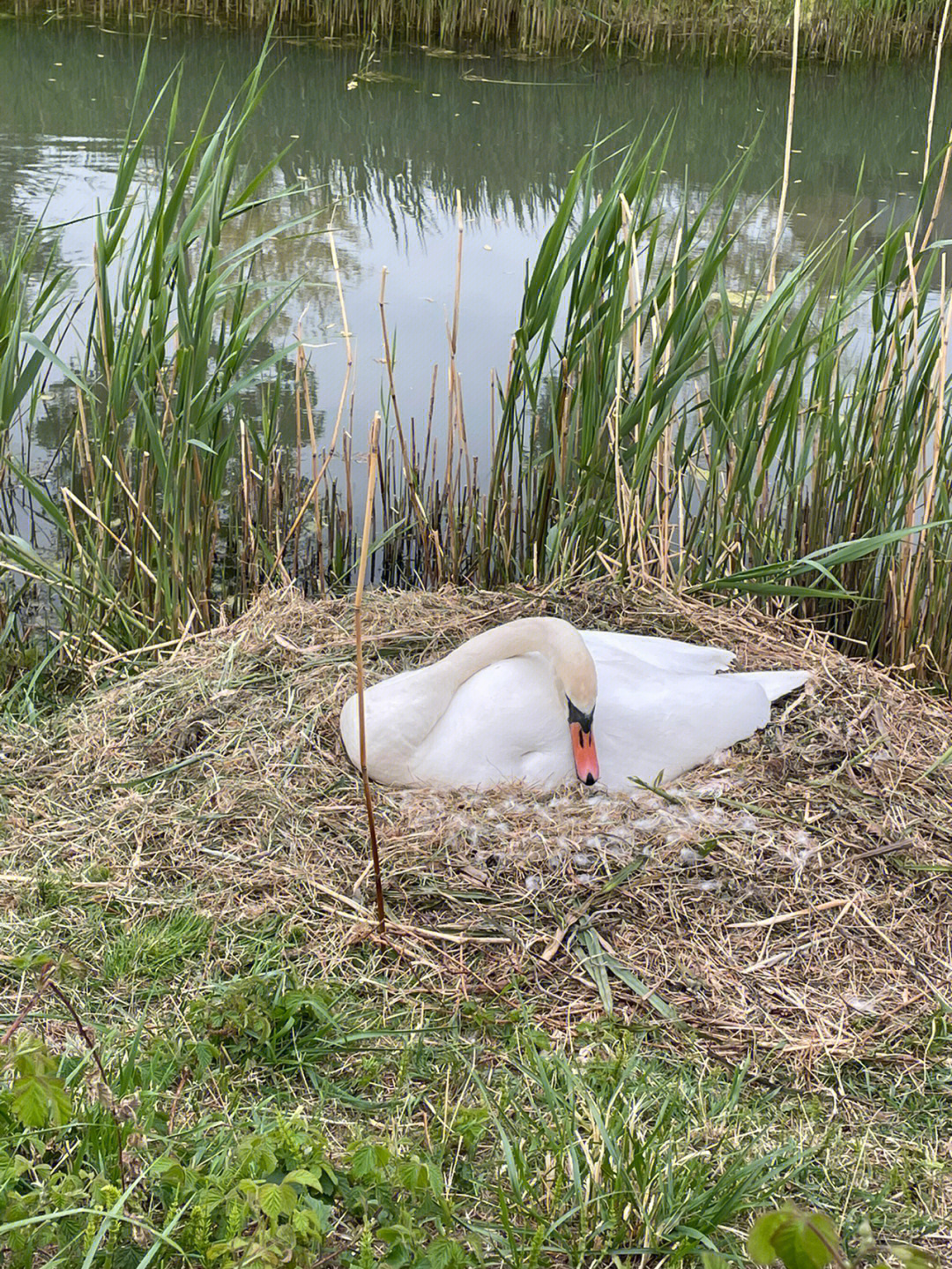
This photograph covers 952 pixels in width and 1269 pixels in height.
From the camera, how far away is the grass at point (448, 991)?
1943 millimetres

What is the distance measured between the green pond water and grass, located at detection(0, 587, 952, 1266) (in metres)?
2.79

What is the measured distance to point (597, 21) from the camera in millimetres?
12633

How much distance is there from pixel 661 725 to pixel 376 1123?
4.37 ft

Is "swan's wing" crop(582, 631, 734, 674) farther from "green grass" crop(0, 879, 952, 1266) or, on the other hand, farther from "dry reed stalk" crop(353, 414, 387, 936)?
"green grass" crop(0, 879, 952, 1266)

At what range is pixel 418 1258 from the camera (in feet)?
5.95

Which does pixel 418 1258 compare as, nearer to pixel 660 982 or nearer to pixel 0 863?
pixel 660 982

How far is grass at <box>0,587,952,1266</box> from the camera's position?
194 cm

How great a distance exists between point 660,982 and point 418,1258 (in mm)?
930

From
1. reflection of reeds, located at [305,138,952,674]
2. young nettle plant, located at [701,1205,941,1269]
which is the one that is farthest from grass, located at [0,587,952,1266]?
young nettle plant, located at [701,1205,941,1269]

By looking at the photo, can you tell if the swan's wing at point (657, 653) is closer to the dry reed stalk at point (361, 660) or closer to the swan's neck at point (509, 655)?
the swan's neck at point (509, 655)

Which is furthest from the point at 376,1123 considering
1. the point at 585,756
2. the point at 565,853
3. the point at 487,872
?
the point at 585,756

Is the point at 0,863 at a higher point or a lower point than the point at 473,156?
lower

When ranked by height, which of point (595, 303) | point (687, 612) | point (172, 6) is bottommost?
point (687, 612)

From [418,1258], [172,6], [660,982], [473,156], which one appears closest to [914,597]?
[660,982]
